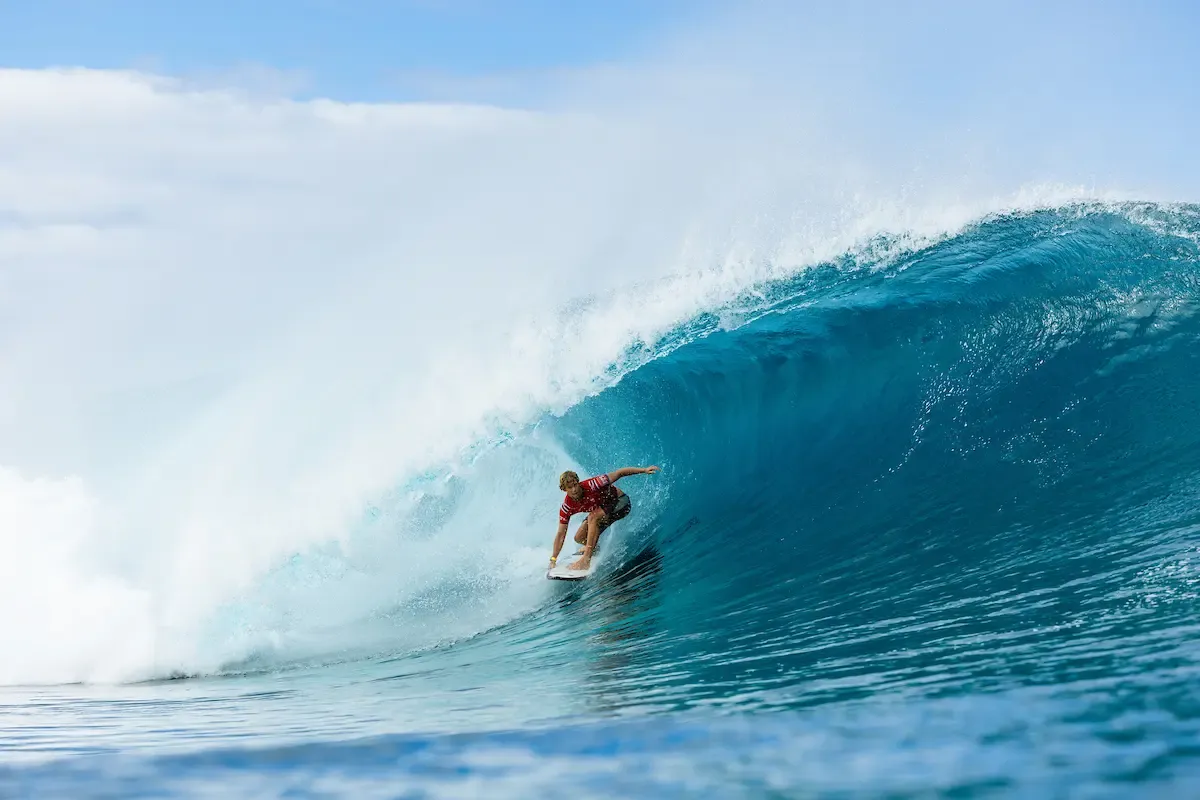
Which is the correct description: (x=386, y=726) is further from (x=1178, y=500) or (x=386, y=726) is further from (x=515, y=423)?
(x=515, y=423)

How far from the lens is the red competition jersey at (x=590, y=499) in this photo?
827 cm

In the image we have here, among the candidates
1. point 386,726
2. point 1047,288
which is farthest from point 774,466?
point 386,726

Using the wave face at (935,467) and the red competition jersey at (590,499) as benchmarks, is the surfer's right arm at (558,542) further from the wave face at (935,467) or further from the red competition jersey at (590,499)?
the wave face at (935,467)

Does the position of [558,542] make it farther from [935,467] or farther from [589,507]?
[935,467]

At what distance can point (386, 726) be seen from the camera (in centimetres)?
428

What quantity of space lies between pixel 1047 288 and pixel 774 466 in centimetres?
454

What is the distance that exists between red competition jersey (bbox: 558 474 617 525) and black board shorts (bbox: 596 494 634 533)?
112 mm

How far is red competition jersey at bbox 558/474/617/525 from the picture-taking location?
827 centimetres

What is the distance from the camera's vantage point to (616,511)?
8539 mm

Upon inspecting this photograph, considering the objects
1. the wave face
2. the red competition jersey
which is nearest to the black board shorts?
the red competition jersey

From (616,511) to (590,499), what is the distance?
14.5 inches

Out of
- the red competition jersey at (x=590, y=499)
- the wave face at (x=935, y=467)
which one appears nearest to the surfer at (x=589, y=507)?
the red competition jersey at (x=590, y=499)

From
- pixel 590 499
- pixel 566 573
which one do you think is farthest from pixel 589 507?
pixel 566 573

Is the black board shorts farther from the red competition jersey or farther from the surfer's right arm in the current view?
the surfer's right arm
